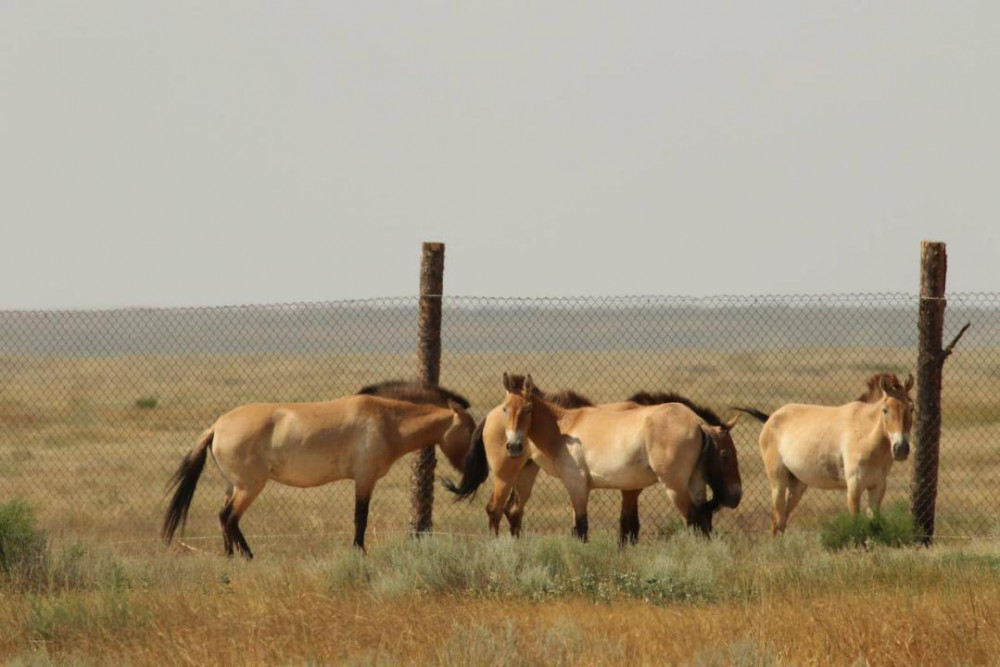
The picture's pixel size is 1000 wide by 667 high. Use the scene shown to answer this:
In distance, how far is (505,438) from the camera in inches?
523

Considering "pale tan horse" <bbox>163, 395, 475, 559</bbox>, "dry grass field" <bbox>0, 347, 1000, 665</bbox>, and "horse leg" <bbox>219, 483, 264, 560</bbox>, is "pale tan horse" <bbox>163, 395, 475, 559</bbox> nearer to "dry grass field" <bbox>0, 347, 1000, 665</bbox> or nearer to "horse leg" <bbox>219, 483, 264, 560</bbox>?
"horse leg" <bbox>219, 483, 264, 560</bbox>

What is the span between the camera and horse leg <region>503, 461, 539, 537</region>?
45.0 feet

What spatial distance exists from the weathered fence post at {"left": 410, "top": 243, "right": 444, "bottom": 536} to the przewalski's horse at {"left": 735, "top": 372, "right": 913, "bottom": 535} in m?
3.05

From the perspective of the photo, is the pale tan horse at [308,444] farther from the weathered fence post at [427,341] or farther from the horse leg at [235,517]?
the weathered fence post at [427,341]

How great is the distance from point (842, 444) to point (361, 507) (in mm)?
4472

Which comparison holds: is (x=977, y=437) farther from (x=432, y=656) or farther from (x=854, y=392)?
(x=432, y=656)

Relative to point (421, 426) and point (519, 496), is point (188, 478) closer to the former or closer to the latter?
point (421, 426)

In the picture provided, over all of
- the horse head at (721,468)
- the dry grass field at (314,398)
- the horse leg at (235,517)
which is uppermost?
the horse head at (721,468)

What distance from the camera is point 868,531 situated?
488 inches

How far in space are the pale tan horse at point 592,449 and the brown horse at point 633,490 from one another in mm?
78

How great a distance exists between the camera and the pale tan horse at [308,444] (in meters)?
13.2

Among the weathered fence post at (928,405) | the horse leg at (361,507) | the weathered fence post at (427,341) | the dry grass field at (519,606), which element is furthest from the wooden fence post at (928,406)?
the horse leg at (361,507)

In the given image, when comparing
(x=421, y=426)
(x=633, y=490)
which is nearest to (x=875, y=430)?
(x=633, y=490)

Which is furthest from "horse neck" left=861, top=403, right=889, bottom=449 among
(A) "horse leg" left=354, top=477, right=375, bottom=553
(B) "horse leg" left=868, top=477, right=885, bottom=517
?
(A) "horse leg" left=354, top=477, right=375, bottom=553
